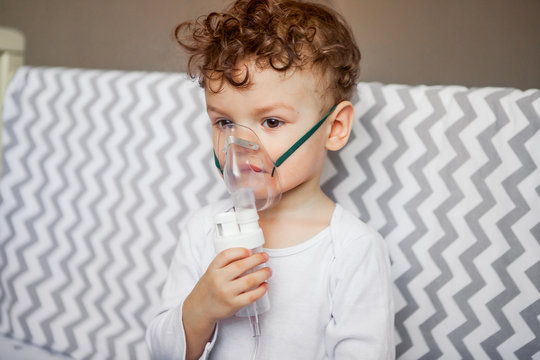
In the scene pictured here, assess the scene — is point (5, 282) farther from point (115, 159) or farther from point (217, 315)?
point (217, 315)

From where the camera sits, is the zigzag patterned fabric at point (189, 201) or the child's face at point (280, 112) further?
the zigzag patterned fabric at point (189, 201)

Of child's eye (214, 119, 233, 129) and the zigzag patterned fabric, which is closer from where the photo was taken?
child's eye (214, 119, 233, 129)

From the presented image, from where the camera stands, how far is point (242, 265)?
0.74m

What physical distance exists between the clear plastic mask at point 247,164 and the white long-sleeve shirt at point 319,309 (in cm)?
15

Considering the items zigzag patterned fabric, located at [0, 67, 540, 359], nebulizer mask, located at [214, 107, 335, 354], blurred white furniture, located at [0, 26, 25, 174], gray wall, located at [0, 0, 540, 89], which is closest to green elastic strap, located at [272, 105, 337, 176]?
nebulizer mask, located at [214, 107, 335, 354]

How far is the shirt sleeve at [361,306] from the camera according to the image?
0.81 m

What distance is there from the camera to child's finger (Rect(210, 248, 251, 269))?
2.41ft

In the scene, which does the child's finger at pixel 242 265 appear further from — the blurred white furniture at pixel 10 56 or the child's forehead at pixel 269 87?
the blurred white furniture at pixel 10 56

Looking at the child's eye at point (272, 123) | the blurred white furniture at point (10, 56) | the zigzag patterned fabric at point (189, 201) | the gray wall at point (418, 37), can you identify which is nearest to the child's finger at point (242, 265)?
the child's eye at point (272, 123)

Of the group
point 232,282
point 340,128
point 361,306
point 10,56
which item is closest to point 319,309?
point 361,306

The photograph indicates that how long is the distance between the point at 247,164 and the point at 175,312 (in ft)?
0.98

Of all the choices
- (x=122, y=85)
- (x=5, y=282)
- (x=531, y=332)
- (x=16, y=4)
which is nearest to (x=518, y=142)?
(x=531, y=332)

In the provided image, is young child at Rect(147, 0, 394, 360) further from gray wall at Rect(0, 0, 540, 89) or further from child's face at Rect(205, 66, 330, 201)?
gray wall at Rect(0, 0, 540, 89)

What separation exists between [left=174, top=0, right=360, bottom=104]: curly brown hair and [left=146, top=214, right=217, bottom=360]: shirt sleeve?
0.35 meters
